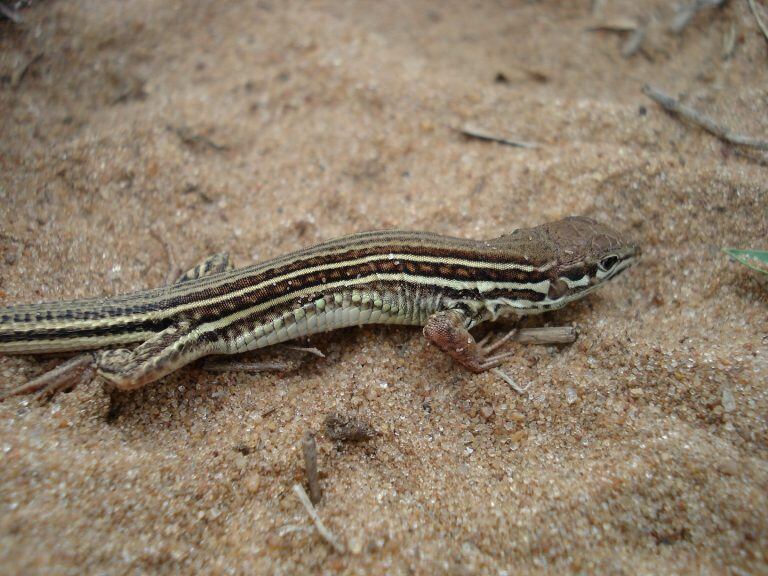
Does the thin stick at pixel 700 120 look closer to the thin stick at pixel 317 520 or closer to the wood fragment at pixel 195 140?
the wood fragment at pixel 195 140

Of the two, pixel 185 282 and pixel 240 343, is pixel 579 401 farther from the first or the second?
pixel 185 282

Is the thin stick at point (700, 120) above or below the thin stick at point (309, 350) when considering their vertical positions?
above

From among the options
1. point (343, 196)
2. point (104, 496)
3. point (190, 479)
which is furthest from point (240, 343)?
point (343, 196)

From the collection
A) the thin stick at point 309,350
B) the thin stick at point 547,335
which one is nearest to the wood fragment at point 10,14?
the thin stick at point 309,350

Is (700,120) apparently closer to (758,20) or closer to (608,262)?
(758,20)

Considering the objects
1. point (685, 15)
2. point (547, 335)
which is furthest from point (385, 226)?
point (685, 15)

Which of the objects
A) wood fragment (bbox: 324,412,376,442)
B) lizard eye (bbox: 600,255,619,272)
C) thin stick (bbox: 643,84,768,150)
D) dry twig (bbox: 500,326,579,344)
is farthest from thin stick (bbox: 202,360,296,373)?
thin stick (bbox: 643,84,768,150)
